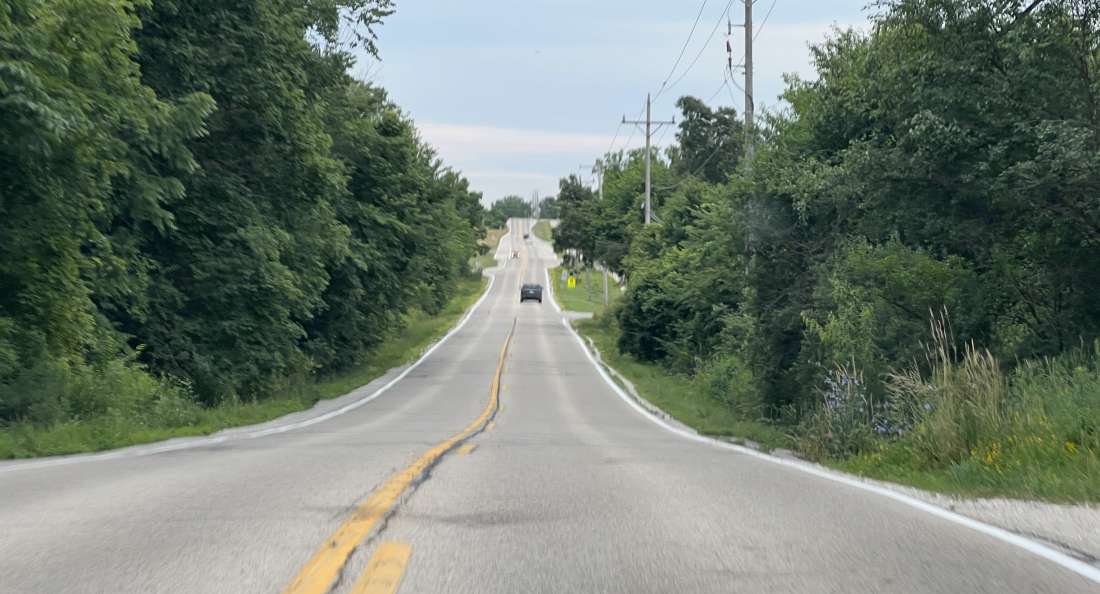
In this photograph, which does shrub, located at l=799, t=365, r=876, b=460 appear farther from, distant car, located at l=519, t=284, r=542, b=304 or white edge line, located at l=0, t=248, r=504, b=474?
distant car, located at l=519, t=284, r=542, b=304

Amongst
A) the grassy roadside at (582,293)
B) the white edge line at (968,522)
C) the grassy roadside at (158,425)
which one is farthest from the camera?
the grassy roadside at (582,293)

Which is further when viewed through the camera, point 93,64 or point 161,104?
point 161,104

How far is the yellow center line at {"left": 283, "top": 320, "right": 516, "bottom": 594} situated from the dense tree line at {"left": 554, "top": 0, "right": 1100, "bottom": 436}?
20.5 ft

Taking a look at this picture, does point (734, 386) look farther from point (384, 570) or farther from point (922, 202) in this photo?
point (384, 570)

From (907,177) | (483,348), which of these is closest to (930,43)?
(907,177)

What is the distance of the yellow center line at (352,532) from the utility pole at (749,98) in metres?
15.6

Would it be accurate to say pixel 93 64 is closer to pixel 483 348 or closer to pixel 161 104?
pixel 161 104

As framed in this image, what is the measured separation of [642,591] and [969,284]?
12.5 meters

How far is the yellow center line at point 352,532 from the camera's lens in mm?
5553

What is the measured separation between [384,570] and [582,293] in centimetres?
10033

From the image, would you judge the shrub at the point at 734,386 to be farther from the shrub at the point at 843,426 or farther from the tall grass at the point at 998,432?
the tall grass at the point at 998,432

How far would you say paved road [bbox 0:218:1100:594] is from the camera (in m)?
5.70

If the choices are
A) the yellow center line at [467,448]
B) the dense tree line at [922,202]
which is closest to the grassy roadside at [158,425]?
the yellow center line at [467,448]

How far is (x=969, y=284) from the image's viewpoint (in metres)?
16.4
